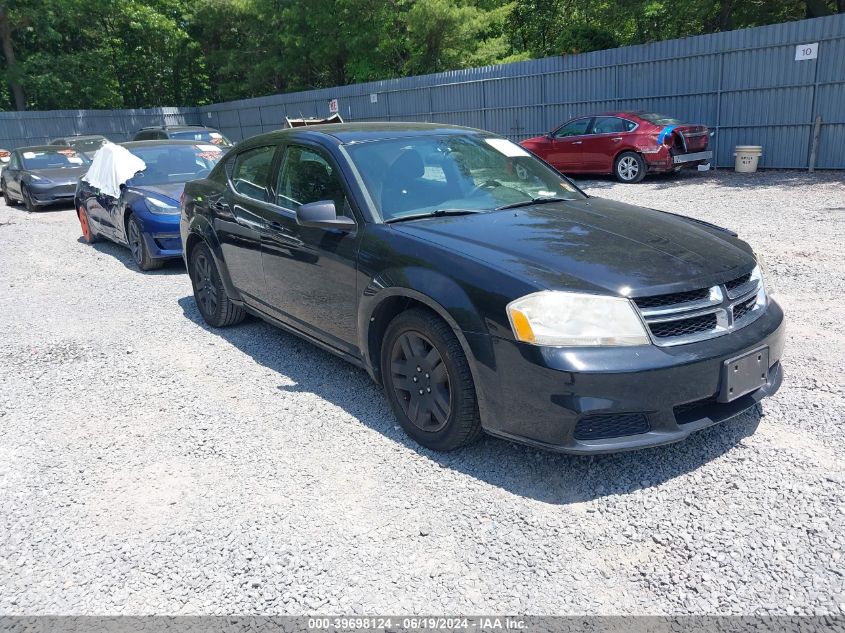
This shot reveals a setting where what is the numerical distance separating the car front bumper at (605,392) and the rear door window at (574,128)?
1268cm

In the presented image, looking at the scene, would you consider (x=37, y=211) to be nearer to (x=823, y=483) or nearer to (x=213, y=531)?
(x=213, y=531)

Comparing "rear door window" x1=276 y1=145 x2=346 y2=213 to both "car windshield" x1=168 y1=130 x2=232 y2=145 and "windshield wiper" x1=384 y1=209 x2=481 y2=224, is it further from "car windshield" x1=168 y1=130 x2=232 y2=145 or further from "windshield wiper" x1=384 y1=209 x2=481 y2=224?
"car windshield" x1=168 y1=130 x2=232 y2=145

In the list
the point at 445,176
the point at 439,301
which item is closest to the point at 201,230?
the point at 445,176

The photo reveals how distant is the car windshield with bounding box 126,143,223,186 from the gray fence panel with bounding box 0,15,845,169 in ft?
37.4

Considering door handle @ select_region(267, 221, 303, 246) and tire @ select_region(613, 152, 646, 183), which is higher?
door handle @ select_region(267, 221, 303, 246)

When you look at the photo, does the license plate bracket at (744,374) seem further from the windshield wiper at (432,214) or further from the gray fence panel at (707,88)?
the gray fence panel at (707,88)

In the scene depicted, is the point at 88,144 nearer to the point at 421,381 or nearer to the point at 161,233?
the point at 161,233

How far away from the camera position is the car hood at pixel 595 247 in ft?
10.1

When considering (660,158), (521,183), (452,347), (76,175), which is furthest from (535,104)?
(452,347)

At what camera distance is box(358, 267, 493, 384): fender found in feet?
10.2

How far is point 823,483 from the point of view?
3.10m

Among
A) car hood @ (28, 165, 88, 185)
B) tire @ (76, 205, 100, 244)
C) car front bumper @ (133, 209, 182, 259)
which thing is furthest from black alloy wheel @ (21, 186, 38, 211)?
car front bumper @ (133, 209, 182, 259)

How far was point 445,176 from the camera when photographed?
13.7ft

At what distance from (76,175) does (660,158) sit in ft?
41.2
